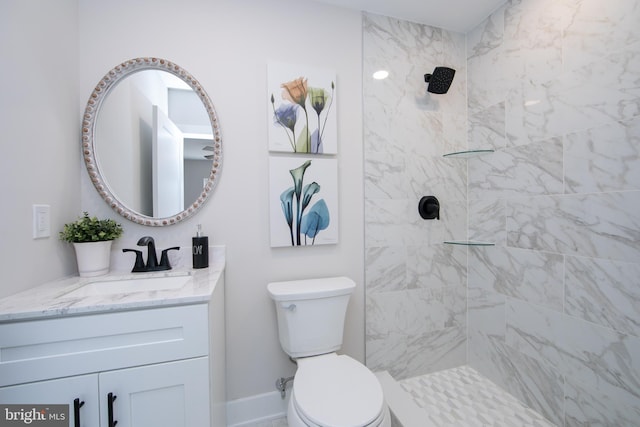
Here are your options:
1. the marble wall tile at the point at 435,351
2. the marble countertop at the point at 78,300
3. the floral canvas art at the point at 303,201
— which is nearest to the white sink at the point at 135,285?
the marble countertop at the point at 78,300

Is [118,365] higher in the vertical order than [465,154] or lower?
lower

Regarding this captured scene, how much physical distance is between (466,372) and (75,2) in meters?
3.00

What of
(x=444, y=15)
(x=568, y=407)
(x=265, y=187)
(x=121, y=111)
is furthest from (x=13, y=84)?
A: (x=568, y=407)

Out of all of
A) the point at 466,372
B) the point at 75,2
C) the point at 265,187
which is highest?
the point at 75,2

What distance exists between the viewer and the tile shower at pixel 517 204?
112 cm

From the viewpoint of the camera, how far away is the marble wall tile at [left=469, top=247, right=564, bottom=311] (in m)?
1.33

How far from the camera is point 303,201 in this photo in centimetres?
151

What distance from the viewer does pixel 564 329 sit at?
4.23 ft

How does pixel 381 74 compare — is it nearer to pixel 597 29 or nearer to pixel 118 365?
pixel 597 29

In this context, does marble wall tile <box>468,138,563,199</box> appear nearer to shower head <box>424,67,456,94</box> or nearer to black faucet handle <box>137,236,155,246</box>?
shower head <box>424,67,456,94</box>

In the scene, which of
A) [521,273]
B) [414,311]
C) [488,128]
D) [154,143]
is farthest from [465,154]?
[154,143]

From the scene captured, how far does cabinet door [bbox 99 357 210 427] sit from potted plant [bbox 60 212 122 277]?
1.86 feet

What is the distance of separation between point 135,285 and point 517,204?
2.01 metres

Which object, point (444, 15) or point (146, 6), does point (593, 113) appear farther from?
point (146, 6)
